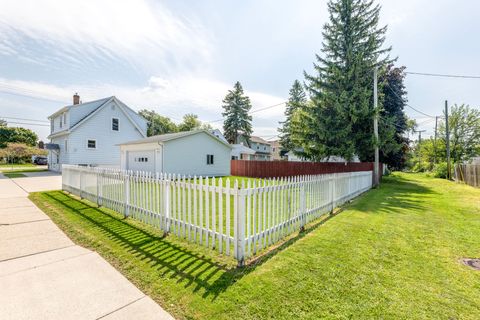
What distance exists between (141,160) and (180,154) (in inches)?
151

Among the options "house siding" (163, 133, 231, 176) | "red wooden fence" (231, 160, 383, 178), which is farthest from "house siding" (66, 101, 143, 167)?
"red wooden fence" (231, 160, 383, 178)

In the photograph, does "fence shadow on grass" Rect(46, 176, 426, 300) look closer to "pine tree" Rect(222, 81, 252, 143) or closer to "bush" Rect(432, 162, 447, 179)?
"bush" Rect(432, 162, 447, 179)

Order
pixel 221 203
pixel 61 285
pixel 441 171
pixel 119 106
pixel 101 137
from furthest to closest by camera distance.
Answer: pixel 441 171 < pixel 119 106 < pixel 101 137 < pixel 221 203 < pixel 61 285

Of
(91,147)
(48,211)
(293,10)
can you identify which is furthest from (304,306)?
(91,147)

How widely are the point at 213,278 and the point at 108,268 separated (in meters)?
1.68

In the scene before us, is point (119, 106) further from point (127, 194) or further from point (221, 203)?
point (221, 203)

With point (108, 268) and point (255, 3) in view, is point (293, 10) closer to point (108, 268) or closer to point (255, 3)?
point (255, 3)

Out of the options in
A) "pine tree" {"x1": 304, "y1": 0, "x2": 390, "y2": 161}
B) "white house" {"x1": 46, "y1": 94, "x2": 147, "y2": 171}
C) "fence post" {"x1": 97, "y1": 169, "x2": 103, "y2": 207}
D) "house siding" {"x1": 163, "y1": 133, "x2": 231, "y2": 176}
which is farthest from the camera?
"white house" {"x1": 46, "y1": 94, "x2": 147, "y2": 171}

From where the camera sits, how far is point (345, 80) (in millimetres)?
15039

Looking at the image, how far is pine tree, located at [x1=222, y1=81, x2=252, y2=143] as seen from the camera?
42.8 metres

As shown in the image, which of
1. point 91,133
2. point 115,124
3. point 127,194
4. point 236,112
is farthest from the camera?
point 236,112

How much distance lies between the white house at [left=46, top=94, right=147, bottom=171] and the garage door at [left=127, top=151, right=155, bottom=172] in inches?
165

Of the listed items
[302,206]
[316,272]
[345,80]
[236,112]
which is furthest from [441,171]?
[236,112]

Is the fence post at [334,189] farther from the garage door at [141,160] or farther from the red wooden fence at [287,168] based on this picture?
the garage door at [141,160]
